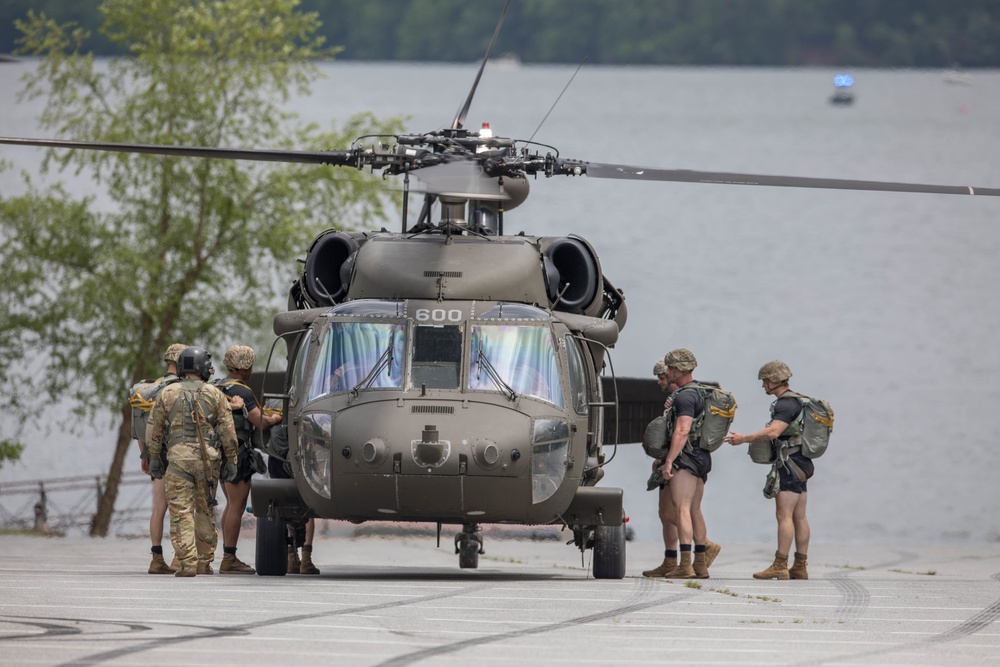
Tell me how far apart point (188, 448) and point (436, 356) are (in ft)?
6.53

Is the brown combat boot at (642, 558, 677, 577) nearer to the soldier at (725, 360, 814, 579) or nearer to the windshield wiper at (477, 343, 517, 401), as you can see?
the soldier at (725, 360, 814, 579)

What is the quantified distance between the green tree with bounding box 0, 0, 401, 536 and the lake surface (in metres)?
10.1

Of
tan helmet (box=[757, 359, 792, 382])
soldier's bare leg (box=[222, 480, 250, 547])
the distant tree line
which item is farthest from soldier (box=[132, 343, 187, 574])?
the distant tree line

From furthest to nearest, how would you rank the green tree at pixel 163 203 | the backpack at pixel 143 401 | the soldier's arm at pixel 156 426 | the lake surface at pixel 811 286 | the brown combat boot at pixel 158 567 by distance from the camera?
the lake surface at pixel 811 286 < the green tree at pixel 163 203 < the backpack at pixel 143 401 < the brown combat boot at pixel 158 567 < the soldier's arm at pixel 156 426

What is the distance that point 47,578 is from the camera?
12961 mm

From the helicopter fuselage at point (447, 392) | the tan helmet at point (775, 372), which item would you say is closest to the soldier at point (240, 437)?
the helicopter fuselage at point (447, 392)

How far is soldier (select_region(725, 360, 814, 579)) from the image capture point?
14.5 metres

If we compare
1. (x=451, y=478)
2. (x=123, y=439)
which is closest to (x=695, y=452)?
(x=451, y=478)

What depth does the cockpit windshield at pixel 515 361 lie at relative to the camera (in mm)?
13664

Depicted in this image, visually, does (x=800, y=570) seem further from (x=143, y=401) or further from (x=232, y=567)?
(x=143, y=401)

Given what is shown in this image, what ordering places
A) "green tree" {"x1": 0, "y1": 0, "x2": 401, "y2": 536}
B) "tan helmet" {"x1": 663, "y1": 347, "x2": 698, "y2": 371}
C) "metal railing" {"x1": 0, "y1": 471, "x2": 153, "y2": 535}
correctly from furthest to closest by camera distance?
"green tree" {"x1": 0, "y1": 0, "x2": 401, "y2": 536} < "metal railing" {"x1": 0, "y1": 471, "x2": 153, "y2": 535} < "tan helmet" {"x1": 663, "y1": 347, "x2": 698, "y2": 371}

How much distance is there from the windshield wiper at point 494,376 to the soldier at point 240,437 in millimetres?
1945

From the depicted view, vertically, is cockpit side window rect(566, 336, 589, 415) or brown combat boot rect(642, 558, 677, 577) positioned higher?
cockpit side window rect(566, 336, 589, 415)

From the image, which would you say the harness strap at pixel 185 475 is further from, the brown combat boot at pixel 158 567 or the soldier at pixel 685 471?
the soldier at pixel 685 471
